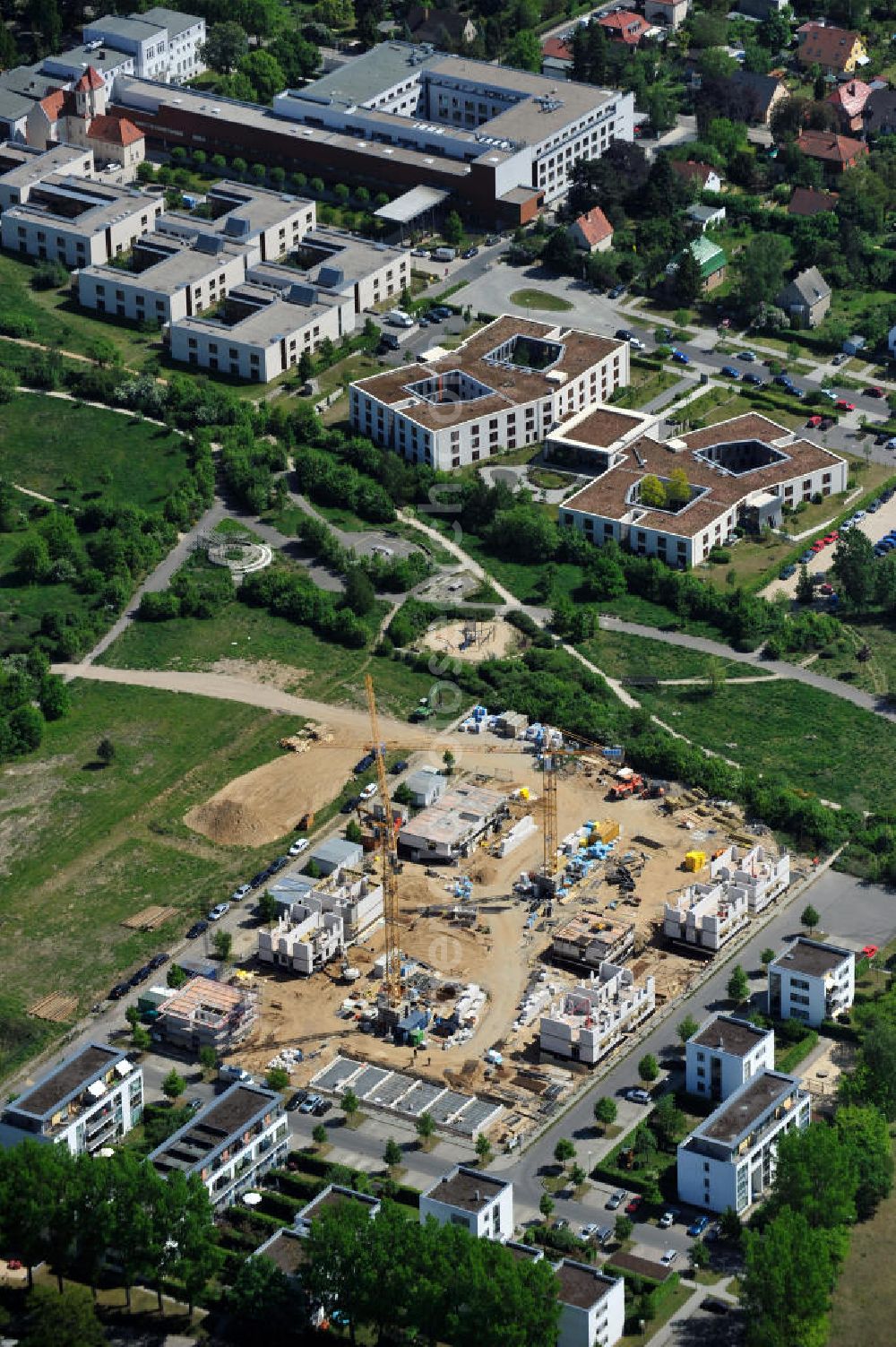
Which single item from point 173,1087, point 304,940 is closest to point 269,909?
point 304,940

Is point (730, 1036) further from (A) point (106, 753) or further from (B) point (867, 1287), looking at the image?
(A) point (106, 753)

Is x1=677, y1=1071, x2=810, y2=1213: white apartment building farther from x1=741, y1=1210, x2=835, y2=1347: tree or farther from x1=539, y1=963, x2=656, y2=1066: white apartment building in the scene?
x1=539, y1=963, x2=656, y2=1066: white apartment building

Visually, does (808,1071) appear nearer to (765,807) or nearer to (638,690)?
(765,807)

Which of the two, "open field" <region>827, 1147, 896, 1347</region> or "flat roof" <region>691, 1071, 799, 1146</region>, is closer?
"open field" <region>827, 1147, 896, 1347</region>

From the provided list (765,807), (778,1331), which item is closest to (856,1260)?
(778,1331)

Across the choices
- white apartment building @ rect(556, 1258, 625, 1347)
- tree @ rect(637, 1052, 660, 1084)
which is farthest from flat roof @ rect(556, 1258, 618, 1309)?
tree @ rect(637, 1052, 660, 1084)

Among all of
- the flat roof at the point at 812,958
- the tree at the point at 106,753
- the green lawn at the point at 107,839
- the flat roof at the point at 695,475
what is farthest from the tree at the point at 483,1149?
the flat roof at the point at 695,475
